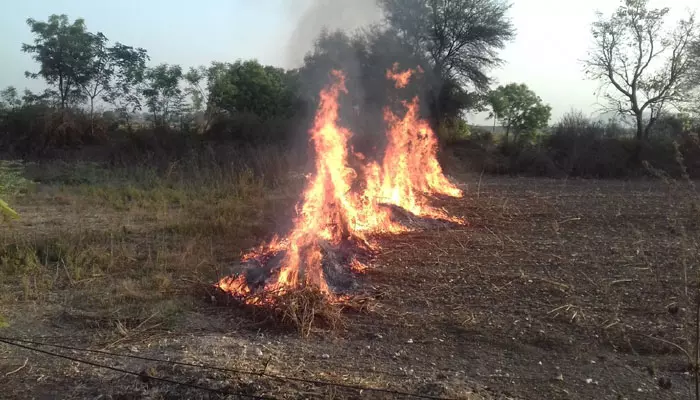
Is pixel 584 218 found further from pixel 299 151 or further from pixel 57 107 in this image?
pixel 57 107

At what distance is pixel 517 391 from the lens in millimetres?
3330

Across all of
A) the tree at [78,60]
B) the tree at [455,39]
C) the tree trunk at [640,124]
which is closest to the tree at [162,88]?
the tree at [78,60]

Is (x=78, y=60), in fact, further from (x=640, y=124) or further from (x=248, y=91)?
(x=640, y=124)

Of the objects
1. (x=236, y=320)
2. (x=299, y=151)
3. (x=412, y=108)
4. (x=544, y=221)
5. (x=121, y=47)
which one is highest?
(x=121, y=47)

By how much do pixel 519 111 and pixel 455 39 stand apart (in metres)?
11.8

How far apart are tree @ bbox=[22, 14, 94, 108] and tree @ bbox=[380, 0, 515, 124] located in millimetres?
13486

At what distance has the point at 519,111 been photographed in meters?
34.1

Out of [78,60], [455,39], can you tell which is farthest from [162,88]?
[455,39]

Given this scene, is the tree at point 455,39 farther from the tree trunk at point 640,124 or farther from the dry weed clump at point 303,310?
the dry weed clump at point 303,310

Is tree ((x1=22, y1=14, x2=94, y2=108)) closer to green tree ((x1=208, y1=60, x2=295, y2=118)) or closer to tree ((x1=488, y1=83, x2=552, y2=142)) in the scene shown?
green tree ((x1=208, y1=60, x2=295, y2=118))

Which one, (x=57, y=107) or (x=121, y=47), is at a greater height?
(x=121, y=47)

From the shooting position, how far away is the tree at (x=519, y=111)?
1287 inches

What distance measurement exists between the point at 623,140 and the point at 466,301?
19.0m

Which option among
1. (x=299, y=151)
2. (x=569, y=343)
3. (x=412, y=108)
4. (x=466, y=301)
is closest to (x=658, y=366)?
(x=569, y=343)
